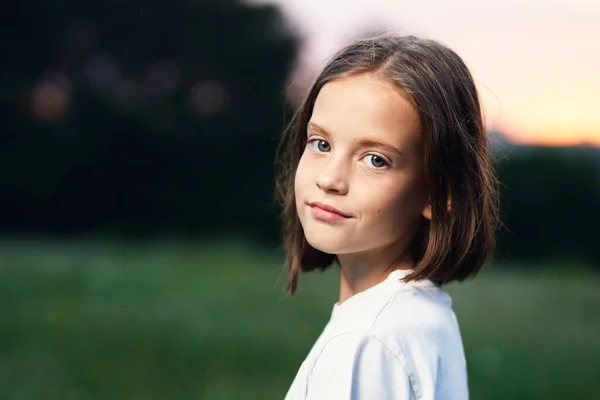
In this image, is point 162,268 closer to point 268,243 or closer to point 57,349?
point 57,349

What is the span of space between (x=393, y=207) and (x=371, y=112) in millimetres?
227

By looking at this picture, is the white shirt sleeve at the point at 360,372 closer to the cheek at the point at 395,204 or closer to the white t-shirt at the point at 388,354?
the white t-shirt at the point at 388,354

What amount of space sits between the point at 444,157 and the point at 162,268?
7.60 m

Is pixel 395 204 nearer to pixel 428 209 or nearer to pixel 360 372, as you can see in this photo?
pixel 428 209

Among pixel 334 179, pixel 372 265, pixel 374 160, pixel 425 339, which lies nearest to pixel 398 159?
pixel 374 160

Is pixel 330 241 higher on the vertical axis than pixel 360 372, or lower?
higher

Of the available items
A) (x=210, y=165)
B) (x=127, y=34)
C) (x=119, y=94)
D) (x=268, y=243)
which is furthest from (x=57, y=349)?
(x=127, y=34)

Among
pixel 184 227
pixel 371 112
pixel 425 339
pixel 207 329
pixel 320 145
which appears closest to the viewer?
pixel 425 339

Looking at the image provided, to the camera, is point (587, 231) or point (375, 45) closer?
point (375, 45)

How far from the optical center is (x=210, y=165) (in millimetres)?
16406

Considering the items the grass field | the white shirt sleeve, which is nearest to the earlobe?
the white shirt sleeve

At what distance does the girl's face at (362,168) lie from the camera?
76.6 inches

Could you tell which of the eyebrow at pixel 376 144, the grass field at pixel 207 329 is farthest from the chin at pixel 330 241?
the grass field at pixel 207 329

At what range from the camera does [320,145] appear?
2064mm
